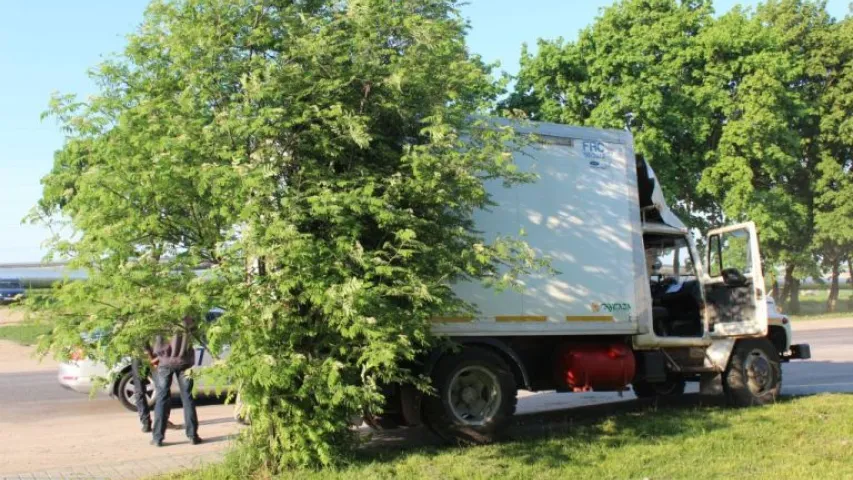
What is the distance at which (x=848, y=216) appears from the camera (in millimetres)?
33375

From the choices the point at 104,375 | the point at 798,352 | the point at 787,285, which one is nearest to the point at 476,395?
the point at 798,352

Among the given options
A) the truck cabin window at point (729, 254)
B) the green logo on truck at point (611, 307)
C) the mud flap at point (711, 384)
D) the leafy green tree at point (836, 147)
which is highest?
the leafy green tree at point (836, 147)

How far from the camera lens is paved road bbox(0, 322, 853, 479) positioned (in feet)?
Answer: 26.0

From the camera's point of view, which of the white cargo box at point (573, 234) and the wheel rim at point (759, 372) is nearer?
the white cargo box at point (573, 234)

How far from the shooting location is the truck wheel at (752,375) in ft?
32.5

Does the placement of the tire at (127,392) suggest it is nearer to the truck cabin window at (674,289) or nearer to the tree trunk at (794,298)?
the truck cabin window at (674,289)

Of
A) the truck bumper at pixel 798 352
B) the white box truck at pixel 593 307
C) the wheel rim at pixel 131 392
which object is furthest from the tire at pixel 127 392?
the truck bumper at pixel 798 352

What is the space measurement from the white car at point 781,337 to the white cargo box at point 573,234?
8.19 ft

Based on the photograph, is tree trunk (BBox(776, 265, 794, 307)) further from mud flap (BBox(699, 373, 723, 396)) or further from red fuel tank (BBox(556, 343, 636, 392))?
red fuel tank (BBox(556, 343, 636, 392))

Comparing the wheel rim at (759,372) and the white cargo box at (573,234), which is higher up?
the white cargo box at (573,234)

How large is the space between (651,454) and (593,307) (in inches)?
81.8

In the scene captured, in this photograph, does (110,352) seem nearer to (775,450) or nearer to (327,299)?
(327,299)

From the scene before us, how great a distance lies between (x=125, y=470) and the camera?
734cm

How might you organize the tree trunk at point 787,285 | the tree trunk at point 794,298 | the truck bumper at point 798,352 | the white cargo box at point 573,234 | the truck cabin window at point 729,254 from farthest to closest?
the tree trunk at point 794,298, the tree trunk at point 787,285, the truck bumper at point 798,352, the truck cabin window at point 729,254, the white cargo box at point 573,234
